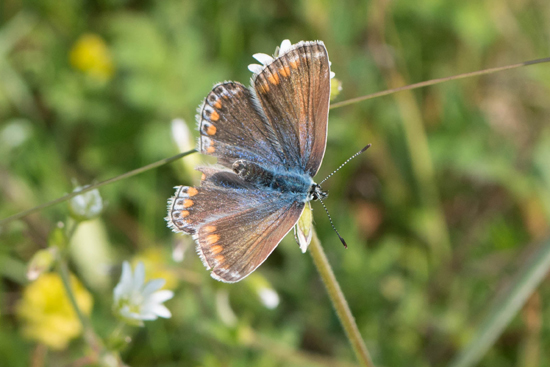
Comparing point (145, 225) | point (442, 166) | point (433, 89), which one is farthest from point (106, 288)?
point (433, 89)

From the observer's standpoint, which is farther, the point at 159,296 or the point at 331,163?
the point at 331,163

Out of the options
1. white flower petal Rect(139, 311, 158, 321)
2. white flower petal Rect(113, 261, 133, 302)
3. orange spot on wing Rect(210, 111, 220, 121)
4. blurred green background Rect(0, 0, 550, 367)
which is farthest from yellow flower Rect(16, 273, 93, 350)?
orange spot on wing Rect(210, 111, 220, 121)

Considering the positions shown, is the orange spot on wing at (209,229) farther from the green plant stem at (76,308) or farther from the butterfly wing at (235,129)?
the green plant stem at (76,308)

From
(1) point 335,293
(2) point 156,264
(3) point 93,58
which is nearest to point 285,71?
(1) point 335,293

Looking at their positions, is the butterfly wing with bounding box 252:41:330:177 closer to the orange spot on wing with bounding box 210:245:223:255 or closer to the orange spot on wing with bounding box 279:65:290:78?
the orange spot on wing with bounding box 279:65:290:78

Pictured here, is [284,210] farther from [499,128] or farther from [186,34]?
[499,128]

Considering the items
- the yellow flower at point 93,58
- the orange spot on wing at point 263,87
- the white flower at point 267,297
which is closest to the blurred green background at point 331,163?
the yellow flower at point 93,58

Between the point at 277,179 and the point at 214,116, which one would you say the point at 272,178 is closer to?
the point at 277,179
